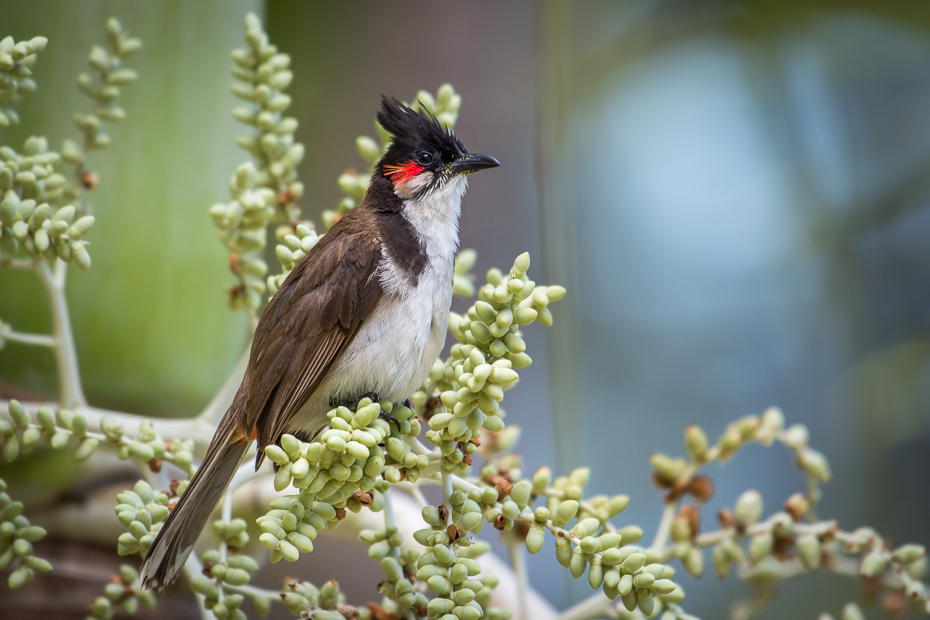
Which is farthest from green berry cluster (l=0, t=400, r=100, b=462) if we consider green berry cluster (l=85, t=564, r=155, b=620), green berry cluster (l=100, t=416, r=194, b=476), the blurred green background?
the blurred green background

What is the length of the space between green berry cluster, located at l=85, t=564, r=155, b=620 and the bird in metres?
0.10

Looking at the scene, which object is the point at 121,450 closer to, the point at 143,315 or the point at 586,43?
the point at 143,315

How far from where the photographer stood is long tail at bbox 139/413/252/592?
503mm

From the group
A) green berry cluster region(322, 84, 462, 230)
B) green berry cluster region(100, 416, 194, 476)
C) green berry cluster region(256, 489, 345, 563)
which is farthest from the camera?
green berry cluster region(322, 84, 462, 230)

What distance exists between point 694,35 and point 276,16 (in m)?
0.67

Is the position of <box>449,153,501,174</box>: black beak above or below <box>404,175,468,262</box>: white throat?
above

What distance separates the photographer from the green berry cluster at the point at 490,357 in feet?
1.39

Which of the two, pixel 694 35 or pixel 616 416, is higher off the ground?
pixel 694 35

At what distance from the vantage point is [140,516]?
48 cm

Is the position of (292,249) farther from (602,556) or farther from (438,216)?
(602,556)

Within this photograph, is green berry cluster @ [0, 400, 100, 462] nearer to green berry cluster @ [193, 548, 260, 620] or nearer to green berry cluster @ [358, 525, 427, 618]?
green berry cluster @ [193, 548, 260, 620]

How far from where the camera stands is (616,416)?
3.75ft

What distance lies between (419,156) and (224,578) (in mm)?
435

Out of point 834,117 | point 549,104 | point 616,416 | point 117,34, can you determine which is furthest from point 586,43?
point 117,34
